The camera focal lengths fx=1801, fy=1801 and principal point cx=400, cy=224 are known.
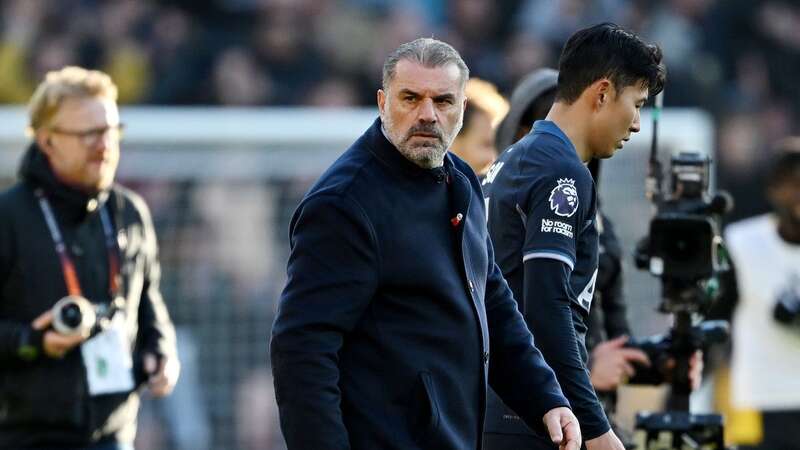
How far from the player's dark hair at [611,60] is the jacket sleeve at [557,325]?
1.99 ft

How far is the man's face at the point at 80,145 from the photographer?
20.6ft

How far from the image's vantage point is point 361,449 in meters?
4.18

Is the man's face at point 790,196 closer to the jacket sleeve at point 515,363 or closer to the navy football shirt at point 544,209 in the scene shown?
the navy football shirt at point 544,209

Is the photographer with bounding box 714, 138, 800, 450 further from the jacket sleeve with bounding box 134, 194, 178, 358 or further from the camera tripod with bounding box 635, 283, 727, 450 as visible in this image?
the jacket sleeve with bounding box 134, 194, 178, 358

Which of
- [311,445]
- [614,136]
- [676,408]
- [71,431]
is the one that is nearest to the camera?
[311,445]

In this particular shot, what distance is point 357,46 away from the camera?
12664mm

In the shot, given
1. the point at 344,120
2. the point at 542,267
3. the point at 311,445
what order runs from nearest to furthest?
1. the point at 311,445
2. the point at 542,267
3. the point at 344,120

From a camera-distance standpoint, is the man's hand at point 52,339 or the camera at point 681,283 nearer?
the man's hand at point 52,339

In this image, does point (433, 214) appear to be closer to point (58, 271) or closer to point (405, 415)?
point (405, 415)

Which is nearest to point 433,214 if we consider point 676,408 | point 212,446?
point 676,408

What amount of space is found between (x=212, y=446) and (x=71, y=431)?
3860 millimetres

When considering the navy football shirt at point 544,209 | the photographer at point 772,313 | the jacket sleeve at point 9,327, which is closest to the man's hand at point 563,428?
the navy football shirt at point 544,209

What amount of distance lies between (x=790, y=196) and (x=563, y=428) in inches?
183

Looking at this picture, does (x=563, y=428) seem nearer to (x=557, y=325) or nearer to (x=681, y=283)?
(x=557, y=325)
